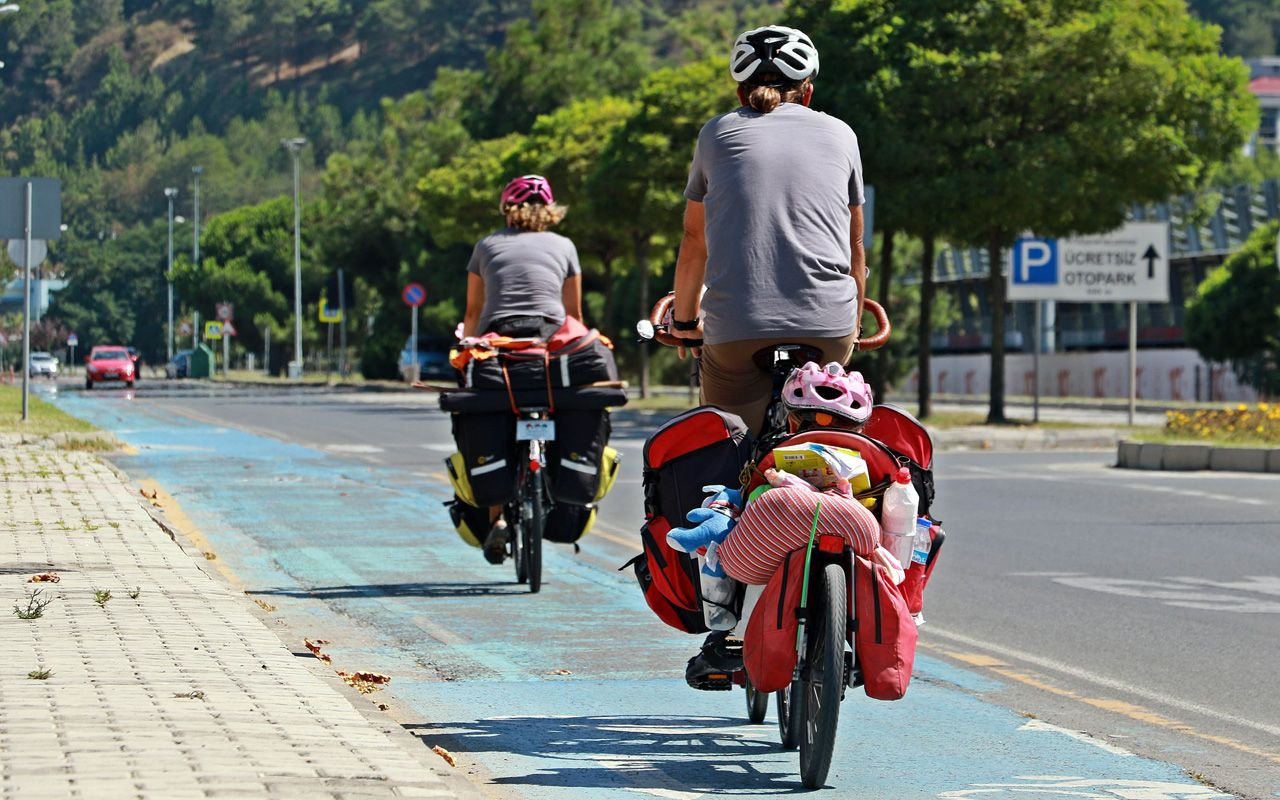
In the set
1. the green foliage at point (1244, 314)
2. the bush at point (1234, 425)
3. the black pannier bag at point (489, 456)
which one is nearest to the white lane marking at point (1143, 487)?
the bush at point (1234, 425)

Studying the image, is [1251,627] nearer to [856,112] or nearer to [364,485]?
[364,485]

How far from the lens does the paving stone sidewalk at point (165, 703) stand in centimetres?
514

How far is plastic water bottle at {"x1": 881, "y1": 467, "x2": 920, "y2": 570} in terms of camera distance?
6.07m

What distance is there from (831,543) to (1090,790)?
1115 millimetres

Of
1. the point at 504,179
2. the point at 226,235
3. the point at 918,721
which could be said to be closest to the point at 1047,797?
the point at 918,721

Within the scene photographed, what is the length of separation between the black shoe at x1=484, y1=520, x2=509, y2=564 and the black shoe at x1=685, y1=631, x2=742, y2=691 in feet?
15.5

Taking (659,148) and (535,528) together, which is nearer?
(535,528)

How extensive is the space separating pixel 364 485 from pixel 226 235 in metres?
100

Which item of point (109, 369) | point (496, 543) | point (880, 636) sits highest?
point (880, 636)

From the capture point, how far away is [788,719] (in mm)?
6605

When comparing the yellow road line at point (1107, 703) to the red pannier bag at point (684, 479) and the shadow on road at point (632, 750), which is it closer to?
the shadow on road at point (632, 750)

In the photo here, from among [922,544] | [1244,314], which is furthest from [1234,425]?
[1244,314]

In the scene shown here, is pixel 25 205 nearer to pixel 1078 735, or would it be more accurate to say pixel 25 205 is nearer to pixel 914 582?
pixel 1078 735

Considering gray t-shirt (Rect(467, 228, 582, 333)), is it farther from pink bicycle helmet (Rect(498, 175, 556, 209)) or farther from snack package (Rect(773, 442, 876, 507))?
snack package (Rect(773, 442, 876, 507))
